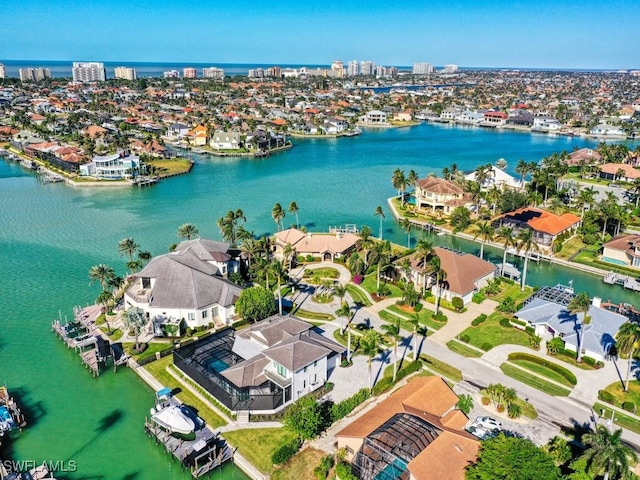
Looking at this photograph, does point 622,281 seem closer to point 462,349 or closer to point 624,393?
point 624,393

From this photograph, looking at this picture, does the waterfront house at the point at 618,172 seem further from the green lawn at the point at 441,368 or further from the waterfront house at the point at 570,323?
the green lawn at the point at 441,368

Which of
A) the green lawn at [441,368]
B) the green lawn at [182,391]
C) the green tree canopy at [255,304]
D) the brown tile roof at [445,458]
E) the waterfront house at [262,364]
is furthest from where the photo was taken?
the green tree canopy at [255,304]

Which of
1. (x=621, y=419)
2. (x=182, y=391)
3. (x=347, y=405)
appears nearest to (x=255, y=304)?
(x=182, y=391)

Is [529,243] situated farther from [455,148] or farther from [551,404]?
[455,148]

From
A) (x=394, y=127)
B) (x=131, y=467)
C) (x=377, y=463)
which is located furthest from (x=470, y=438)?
(x=394, y=127)

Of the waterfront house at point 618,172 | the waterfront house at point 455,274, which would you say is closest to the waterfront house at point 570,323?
the waterfront house at point 455,274

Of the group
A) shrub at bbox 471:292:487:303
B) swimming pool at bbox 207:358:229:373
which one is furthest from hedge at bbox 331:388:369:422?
shrub at bbox 471:292:487:303

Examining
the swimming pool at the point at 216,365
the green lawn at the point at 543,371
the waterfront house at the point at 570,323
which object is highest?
the waterfront house at the point at 570,323

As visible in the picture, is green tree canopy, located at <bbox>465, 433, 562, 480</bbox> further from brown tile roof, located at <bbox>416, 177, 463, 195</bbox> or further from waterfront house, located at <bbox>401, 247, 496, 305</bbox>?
brown tile roof, located at <bbox>416, 177, 463, 195</bbox>
